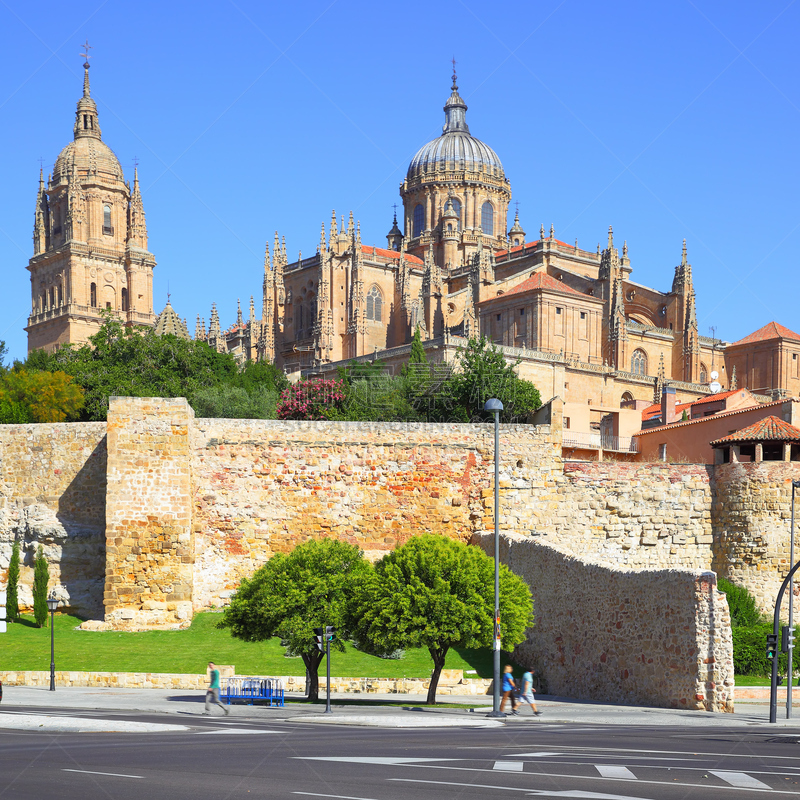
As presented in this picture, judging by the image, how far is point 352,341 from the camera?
264ft

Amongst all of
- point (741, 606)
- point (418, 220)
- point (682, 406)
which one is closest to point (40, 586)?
point (741, 606)

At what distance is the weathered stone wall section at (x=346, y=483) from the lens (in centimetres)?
3506

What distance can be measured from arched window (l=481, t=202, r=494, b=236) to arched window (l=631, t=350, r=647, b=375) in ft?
81.4

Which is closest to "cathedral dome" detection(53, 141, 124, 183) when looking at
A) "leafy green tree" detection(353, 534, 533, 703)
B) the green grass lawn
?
the green grass lawn

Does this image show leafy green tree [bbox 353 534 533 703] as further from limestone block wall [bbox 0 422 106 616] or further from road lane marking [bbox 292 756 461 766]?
limestone block wall [bbox 0 422 106 616]

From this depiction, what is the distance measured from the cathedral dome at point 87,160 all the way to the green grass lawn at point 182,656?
7517 cm

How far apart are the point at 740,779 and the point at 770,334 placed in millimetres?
68181

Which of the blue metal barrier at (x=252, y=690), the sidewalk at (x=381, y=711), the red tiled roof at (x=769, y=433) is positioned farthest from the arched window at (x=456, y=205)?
the blue metal barrier at (x=252, y=690)

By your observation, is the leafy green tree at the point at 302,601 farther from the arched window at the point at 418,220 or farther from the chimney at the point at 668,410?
the arched window at the point at 418,220

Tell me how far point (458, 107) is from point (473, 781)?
97.3 m

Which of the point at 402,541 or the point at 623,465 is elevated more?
the point at 623,465

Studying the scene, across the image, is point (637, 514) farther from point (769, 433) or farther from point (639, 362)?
point (639, 362)

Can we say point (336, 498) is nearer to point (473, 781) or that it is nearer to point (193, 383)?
point (193, 383)

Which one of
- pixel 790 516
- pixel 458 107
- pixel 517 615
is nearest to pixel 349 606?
pixel 517 615
